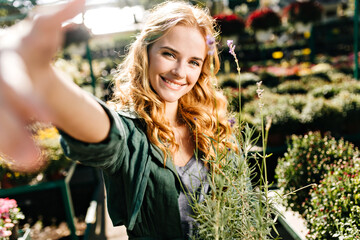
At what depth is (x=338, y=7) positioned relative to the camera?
1814 centimetres

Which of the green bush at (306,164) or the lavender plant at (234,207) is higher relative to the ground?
the lavender plant at (234,207)

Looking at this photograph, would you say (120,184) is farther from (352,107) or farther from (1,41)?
(352,107)

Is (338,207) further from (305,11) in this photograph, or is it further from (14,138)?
(305,11)

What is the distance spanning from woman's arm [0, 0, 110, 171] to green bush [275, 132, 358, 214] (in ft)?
6.88

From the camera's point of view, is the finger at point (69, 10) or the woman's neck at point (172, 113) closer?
the finger at point (69, 10)

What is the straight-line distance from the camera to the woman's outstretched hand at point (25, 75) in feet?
1.07

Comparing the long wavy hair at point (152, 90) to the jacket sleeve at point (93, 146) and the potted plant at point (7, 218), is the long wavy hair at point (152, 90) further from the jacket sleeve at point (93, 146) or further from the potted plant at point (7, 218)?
the potted plant at point (7, 218)

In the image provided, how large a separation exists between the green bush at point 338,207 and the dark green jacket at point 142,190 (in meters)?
0.91

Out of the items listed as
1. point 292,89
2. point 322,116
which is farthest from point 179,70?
point 292,89

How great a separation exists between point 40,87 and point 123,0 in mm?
5280

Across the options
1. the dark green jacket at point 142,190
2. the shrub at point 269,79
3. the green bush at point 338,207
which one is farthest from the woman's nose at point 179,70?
the shrub at point 269,79

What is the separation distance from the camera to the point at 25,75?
35 cm

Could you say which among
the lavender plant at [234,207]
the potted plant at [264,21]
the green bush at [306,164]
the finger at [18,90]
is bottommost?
the green bush at [306,164]

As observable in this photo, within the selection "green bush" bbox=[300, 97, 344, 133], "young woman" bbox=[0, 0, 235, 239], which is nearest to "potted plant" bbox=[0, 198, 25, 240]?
"young woman" bbox=[0, 0, 235, 239]
